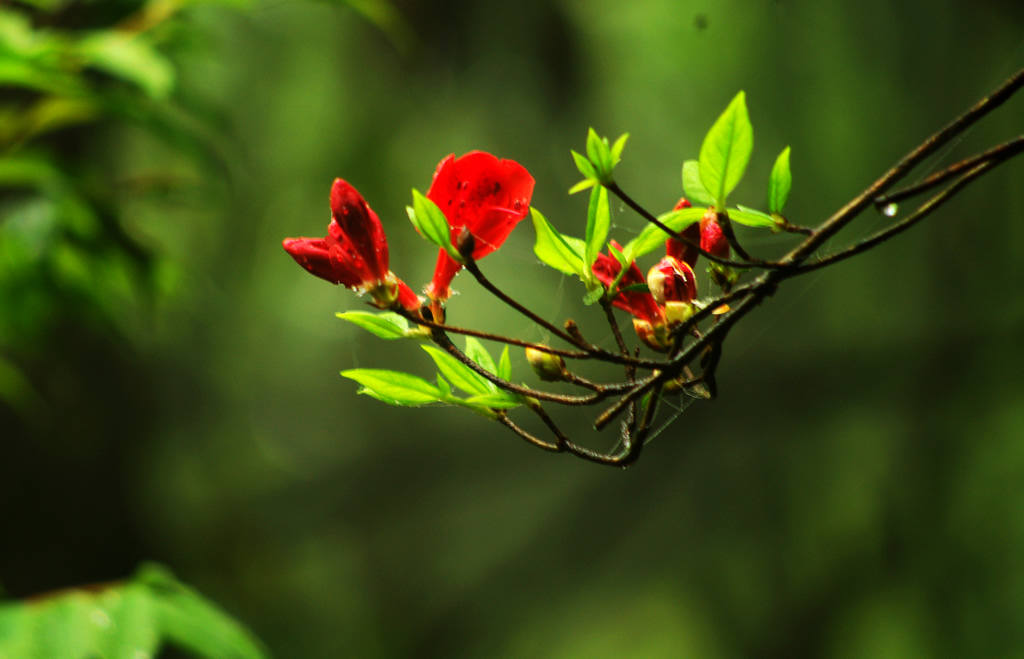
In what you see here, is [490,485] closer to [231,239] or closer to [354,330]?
[354,330]

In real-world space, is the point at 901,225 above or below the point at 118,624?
above

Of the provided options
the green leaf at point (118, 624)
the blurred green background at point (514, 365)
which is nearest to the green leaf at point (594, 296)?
the green leaf at point (118, 624)

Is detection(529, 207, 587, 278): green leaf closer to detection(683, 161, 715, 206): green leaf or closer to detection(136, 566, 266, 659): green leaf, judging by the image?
detection(683, 161, 715, 206): green leaf

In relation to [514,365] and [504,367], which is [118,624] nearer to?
[504,367]

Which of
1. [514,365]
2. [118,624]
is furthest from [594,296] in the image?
[514,365]

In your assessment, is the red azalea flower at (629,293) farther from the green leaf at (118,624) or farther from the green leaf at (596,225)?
the green leaf at (118,624)

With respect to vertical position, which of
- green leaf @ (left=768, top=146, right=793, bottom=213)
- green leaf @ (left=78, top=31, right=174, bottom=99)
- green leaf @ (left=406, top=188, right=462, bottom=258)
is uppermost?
green leaf @ (left=78, top=31, right=174, bottom=99)

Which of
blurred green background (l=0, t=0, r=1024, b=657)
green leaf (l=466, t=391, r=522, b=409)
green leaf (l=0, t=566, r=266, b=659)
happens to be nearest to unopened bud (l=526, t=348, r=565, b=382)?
green leaf (l=466, t=391, r=522, b=409)
